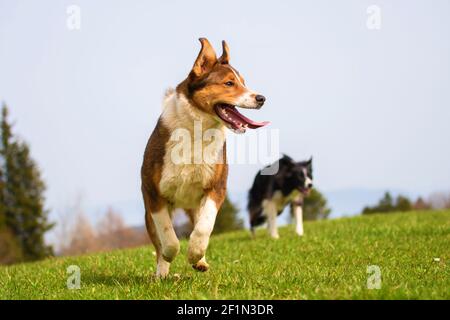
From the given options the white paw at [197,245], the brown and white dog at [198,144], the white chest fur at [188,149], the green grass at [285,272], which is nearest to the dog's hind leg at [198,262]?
the green grass at [285,272]

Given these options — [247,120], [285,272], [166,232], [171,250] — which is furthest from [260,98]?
[285,272]

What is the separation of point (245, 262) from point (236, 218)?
130 feet

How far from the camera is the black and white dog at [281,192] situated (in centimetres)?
1513

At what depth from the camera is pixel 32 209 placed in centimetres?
4031

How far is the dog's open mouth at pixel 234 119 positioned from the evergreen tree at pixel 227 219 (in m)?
40.0

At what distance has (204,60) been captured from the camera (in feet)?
22.5

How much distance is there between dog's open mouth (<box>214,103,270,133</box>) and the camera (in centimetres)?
660

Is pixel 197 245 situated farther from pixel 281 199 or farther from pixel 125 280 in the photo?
pixel 281 199

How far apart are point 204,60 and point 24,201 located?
35.9m

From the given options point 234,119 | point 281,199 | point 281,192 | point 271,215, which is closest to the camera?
point 234,119
